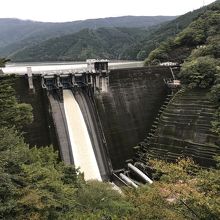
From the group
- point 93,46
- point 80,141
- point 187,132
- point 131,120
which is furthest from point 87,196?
point 93,46

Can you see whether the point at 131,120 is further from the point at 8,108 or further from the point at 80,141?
the point at 8,108

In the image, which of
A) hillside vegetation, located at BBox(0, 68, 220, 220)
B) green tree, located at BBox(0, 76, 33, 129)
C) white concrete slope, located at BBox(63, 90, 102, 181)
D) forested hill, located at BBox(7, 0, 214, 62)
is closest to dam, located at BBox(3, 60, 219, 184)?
white concrete slope, located at BBox(63, 90, 102, 181)

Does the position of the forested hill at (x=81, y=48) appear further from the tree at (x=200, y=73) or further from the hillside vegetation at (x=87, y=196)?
the hillside vegetation at (x=87, y=196)

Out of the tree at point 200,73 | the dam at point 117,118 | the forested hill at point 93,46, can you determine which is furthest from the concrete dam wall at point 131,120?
the forested hill at point 93,46

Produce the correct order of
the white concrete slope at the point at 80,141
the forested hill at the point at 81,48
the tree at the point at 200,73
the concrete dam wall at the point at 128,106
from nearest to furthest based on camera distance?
the white concrete slope at the point at 80,141
the concrete dam wall at the point at 128,106
the tree at the point at 200,73
the forested hill at the point at 81,48

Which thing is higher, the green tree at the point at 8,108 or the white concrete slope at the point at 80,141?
the green tree at the point at 8,108

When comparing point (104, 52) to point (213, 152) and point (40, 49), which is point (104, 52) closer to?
point (40, 49)
